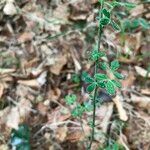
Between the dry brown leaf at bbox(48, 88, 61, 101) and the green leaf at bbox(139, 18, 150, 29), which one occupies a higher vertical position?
the green leaf at bbox(139, 18, 150, 29)

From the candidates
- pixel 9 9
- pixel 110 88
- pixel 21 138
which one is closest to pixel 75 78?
pixel 21 138

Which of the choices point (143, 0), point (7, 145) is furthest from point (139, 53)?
point (7, 145)

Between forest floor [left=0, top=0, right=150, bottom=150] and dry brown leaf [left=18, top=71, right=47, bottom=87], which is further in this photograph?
dry brown leaf [left=18, top=71, right=47, bottom=87]

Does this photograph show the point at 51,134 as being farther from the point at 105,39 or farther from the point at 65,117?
the point at 105,39

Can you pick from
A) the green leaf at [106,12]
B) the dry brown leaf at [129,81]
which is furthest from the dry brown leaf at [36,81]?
the green leaf at [106,12]

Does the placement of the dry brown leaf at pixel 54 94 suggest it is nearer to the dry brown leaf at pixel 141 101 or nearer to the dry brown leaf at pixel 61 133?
the dry brown leaf at pixel 61 133

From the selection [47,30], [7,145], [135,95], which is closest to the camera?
[7,145]

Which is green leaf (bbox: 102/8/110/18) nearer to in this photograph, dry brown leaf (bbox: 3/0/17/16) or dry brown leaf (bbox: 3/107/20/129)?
dry brown leaf (bbox: 3/107/20/129)

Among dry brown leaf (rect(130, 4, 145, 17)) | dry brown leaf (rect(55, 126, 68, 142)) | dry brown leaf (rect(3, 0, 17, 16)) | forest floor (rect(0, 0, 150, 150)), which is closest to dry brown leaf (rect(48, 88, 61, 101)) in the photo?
forest floor (rect(0, 0, 150, 150))
